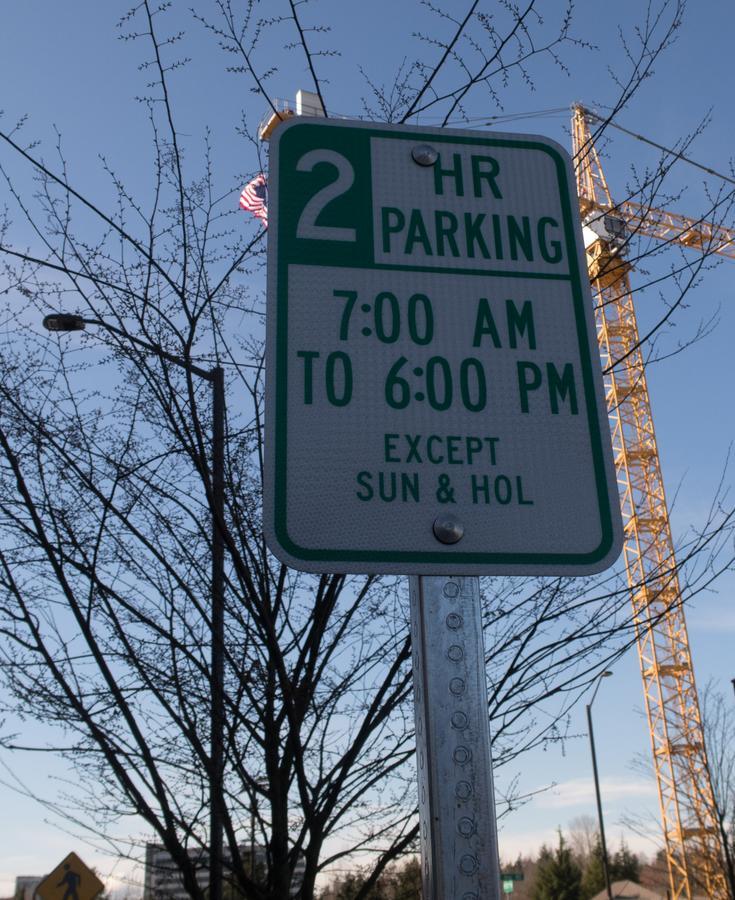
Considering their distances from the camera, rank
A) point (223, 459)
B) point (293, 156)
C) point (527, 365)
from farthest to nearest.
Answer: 1. point (223, 459)
2. point (293, 156)
3. point (527, 365)

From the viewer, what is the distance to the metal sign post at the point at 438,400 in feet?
3.84

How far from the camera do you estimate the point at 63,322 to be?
429cm

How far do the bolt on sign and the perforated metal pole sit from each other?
0.08 metres

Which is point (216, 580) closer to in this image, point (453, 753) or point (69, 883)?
point (453, 753)

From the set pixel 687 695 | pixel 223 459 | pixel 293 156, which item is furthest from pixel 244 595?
pixel 687 695

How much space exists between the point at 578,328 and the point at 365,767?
2701mm

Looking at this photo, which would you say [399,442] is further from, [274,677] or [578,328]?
[274,677]

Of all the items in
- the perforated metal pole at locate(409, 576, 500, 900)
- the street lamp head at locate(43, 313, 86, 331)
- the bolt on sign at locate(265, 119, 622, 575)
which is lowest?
the perforated metal pole at locate(409, 576, 500, 900)

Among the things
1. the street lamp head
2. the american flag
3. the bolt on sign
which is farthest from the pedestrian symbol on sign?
the bolt on sign

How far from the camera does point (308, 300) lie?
4.61 feet

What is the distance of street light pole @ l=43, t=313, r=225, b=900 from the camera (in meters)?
3.53

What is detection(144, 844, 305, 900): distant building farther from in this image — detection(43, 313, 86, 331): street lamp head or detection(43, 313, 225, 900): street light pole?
detection(43, 313, 86, 331): street lamp head

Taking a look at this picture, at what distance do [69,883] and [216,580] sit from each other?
10654 mm

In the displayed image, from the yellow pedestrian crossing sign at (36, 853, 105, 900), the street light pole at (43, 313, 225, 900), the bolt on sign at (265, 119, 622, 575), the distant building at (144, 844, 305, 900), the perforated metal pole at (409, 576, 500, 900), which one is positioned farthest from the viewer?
the yellow pedestrian crossing sign at (36, 853, 105, 900)
